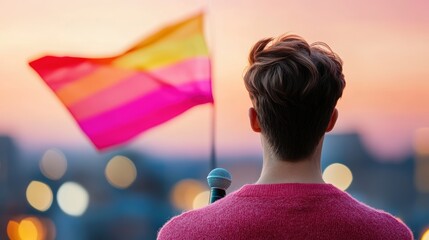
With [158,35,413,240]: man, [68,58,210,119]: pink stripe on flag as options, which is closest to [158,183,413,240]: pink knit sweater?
[158,35,413,240]: man

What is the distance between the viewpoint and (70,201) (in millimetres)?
10844

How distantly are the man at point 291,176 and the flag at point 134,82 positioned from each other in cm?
405

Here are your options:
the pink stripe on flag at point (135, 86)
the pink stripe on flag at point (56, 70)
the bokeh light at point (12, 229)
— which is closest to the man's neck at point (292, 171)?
the pink stripe on flag at point (135, 86)

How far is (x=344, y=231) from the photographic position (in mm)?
1458

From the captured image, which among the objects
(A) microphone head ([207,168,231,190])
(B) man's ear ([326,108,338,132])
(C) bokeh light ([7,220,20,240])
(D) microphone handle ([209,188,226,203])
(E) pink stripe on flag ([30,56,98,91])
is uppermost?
(B) man's ear ([326,108,338,132])

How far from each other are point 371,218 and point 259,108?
0.89ft

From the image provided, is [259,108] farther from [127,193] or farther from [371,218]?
[127,193]

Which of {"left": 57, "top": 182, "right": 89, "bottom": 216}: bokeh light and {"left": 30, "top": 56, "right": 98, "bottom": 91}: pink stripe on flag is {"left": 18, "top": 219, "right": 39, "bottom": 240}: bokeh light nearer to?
{"left": 57, "top": 182, "right": 89, "bottom": 216}: bokeh light

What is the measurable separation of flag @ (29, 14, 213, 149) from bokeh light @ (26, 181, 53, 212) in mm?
4482

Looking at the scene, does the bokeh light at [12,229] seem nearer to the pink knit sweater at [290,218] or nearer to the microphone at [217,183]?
the microphone at [217,183]

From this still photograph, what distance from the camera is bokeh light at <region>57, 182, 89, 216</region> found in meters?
10.6

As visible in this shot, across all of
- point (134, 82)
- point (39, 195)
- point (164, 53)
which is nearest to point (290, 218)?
point (164, 53)

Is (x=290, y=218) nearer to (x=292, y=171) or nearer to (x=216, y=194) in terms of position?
(x=292, y=171)

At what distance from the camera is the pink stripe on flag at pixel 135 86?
597cm
